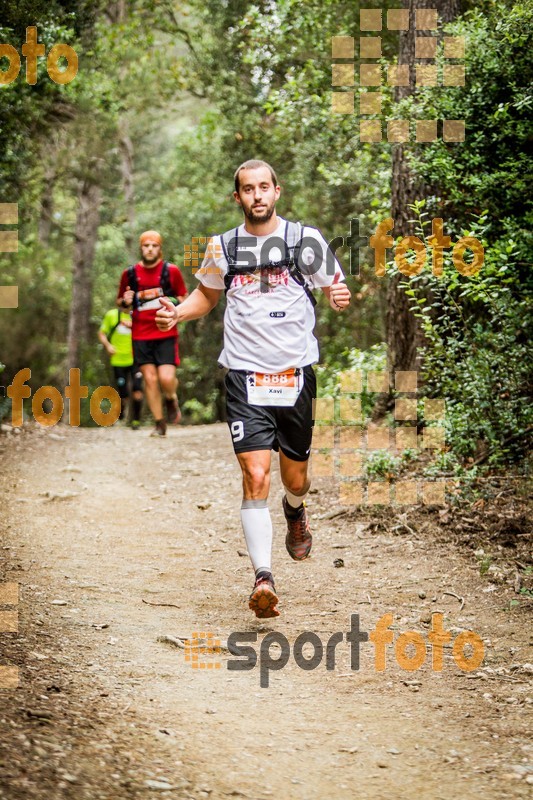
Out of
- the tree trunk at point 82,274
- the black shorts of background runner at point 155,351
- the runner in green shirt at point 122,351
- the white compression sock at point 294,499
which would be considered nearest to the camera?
the white compression sock at point 294,499

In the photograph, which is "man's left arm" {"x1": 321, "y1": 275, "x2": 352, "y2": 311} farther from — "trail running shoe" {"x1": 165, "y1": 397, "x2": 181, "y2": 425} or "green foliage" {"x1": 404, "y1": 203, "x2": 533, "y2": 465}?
"trail running shoe" {"x1": 165, "y1": 397, "x2": 181, "y2": 425}

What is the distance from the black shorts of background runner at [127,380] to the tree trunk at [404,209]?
4980mm

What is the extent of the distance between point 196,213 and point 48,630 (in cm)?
1725

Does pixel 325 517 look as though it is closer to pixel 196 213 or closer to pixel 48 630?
pixel 48 630

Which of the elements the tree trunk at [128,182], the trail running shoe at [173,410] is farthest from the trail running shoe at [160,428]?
the tree trunk at [128,182]

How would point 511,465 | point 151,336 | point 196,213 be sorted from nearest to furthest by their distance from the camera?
1. point 511,465
2. point 151,336
3. point 196,213

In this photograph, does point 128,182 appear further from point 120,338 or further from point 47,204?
point 120,338

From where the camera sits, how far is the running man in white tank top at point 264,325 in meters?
4.84

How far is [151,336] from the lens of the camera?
33.4 feet

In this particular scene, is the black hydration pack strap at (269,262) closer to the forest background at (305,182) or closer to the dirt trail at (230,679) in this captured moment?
the forest background at (305,182)

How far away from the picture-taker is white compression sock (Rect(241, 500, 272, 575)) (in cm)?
472

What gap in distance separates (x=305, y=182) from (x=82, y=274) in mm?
8210

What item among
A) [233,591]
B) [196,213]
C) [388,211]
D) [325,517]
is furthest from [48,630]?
[196,213]

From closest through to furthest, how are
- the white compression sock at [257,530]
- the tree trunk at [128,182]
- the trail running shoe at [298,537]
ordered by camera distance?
the white compression sock at [257,530], the trail running shoe at [298,537], the tree trunk at [128,182]
